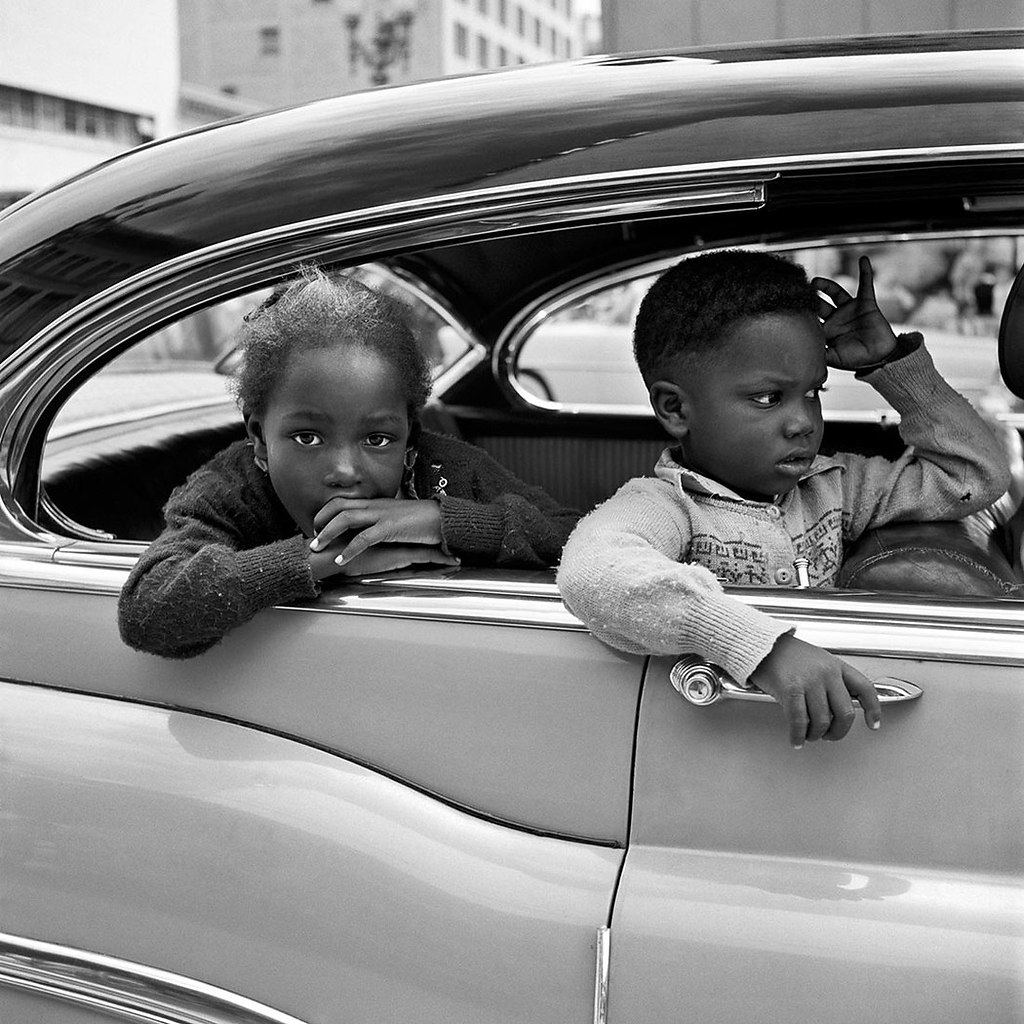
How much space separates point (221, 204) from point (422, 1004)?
3.19ft

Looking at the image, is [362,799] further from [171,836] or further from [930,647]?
[930,647]

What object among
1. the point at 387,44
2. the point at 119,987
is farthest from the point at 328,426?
the point at 387,44

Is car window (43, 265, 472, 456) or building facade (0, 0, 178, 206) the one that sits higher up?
building facade (0, 0, 178, 206)

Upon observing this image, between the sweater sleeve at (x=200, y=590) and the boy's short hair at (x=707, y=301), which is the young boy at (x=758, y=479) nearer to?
the boy's short hair at (x=707, y=301)

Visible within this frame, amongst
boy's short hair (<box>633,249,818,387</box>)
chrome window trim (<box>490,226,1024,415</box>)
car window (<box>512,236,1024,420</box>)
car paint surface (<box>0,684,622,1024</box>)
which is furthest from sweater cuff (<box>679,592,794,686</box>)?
car window (<box>512,236,1024,420</box>)

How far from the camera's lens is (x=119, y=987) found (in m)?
1.45

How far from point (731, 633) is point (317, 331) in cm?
74

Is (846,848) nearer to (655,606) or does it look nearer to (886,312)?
(655,606)

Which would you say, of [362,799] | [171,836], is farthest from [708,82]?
[171,836]

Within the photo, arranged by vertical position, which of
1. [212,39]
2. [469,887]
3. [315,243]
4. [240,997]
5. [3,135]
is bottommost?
[240,997]

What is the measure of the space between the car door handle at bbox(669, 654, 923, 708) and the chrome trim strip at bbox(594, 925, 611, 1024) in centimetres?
26

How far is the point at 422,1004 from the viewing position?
4.33 ft

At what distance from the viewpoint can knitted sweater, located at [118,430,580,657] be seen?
1.45 meters

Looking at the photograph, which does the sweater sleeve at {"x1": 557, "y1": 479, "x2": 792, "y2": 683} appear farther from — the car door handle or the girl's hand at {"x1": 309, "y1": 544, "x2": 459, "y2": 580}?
the girl's hand at {"x1": 309, "y1": 544, "x2": 459, "y2": 580}
